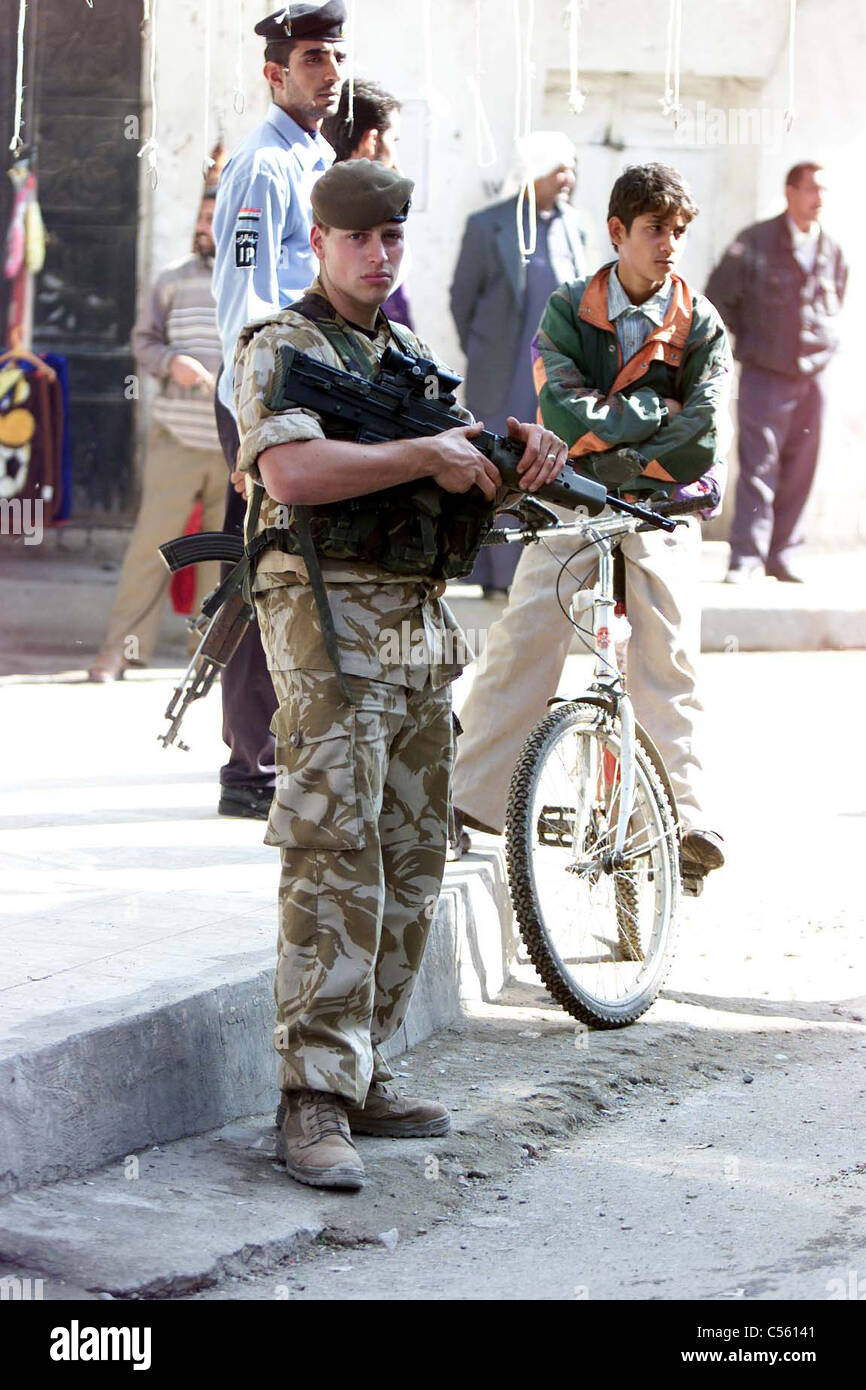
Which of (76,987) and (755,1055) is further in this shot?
(755,1055)

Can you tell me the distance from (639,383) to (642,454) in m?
0.26

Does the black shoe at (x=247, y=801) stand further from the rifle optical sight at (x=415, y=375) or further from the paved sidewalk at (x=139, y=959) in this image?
the rifle optical sight at (x=415, y=375)

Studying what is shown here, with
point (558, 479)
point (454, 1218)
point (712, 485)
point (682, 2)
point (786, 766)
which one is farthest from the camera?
point (682, 2)

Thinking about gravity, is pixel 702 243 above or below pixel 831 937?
above

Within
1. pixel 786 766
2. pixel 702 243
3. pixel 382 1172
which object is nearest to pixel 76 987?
pixel 382 1172

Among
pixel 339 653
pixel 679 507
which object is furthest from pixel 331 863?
pixel 679 507

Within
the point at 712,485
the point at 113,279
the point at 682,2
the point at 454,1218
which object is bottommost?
the point at 454,1218

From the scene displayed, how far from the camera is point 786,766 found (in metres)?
8.32

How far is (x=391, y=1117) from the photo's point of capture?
4.24 meters

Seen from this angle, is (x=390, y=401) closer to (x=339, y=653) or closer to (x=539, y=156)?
(x=339, y=653)

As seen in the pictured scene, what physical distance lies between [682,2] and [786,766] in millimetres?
6390

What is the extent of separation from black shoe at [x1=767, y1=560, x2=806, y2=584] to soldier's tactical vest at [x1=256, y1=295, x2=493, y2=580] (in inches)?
347

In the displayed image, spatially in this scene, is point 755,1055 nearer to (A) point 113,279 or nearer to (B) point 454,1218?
(B) point 454,1218

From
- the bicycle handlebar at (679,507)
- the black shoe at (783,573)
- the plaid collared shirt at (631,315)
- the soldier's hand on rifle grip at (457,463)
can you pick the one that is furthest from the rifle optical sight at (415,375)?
the black shoe at (783,573)
